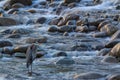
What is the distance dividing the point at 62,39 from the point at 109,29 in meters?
1.41

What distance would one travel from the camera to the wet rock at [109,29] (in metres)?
13.3

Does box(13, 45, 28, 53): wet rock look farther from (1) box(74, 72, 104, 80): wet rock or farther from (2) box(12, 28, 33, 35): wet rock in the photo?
(2) box(12, 28, 33, 35): wet rock

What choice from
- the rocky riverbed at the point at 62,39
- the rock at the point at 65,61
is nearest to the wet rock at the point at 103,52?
the rocky riverbed at the point at 62,39

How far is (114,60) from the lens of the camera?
966 centimetres

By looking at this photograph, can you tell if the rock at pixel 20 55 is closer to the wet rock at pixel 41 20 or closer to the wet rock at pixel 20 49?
the wet rock at pixel 20 49

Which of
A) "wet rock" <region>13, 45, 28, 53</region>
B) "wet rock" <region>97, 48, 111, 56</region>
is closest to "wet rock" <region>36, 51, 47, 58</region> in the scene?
"wet rock" <region>13, 45, 28, 53</region>

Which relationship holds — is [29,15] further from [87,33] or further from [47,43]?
[47,43]

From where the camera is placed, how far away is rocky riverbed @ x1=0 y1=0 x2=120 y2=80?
8.73 meters

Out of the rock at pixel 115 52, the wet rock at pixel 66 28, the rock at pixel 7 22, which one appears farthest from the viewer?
the rock at pixel 7 22

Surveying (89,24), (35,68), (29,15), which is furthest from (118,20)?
(35,68)

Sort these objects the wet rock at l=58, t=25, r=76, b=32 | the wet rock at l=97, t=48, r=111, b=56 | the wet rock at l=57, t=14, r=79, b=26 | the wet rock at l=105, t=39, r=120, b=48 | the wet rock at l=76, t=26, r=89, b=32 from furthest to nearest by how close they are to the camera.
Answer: the wet rock at l=57, t=14, r=79, b=26 < the wet rock at l=58, t=25, r=76, b=32 < the wet rock at l=76, t=26, r=89, b=32 < the wet rock at l=105, t=39, r=120, b=48 < the wet rock at l=97, t=48, r=111, b=56

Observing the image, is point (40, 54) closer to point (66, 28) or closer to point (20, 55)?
point (20, 55)

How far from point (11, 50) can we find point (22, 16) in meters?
7.01

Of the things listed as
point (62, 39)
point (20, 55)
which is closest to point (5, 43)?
point (20, 55)
